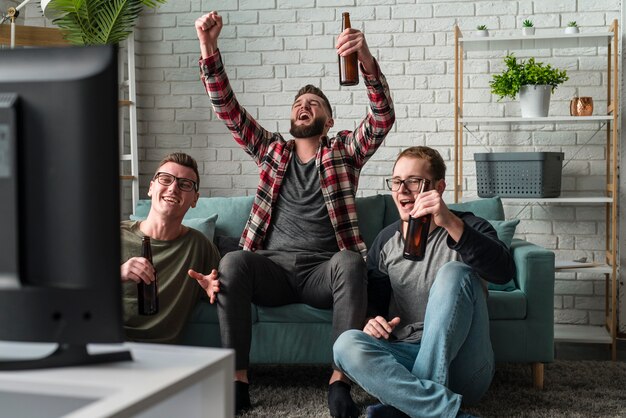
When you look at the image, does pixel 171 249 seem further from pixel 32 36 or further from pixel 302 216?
pixel 32 36

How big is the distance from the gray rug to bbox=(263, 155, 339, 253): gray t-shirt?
1.72 feet

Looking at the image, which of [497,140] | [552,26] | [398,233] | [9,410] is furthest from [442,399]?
[552,26]

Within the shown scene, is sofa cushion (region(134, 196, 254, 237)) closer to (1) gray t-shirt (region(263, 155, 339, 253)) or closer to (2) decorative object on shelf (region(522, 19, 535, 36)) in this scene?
(1) gray t-shirt (region(263, 155, 339, 253))

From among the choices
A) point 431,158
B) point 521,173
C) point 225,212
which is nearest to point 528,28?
point 521,173

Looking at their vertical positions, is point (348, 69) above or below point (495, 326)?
above

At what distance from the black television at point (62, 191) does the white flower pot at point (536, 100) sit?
3.06 meters

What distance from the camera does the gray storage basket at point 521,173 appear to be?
3.61 metres

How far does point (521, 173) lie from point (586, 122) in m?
0.58

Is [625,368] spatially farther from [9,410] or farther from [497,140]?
[9,410]

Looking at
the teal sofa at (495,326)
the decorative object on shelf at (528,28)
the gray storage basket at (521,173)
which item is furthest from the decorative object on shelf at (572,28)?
the teal sofa at (495,326)

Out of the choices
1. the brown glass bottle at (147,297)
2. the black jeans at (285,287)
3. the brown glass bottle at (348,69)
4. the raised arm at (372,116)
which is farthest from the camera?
the raised arm at (372,116)

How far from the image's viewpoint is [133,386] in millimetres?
926

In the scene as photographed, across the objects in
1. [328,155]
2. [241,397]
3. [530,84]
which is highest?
[530,84]

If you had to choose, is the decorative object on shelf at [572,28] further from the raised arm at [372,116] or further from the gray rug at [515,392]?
the gray rug at [515,392]
